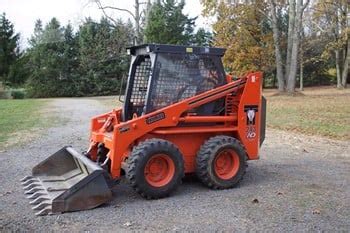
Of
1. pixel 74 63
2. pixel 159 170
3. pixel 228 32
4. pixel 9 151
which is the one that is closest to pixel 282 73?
pixel 228 32

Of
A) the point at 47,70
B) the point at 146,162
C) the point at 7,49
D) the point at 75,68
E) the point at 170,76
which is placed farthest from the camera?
the point at 7,49

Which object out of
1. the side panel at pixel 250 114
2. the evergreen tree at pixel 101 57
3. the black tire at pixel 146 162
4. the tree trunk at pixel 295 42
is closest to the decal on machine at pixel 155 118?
the black tire at pixel 146 162

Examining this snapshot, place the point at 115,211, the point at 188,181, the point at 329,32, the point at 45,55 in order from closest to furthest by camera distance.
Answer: the point at 115,211 < the point at 188,181 < the point at 329,32 < the point at 45,55

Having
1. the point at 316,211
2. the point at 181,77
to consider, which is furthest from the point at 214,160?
the point at 316,211

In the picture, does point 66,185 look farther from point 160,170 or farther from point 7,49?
point 7,49

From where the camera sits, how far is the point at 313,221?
16.8 ft

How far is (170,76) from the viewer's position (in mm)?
6656

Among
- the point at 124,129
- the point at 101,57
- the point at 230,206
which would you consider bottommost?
the point at 230,206

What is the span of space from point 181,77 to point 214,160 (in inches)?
50.5

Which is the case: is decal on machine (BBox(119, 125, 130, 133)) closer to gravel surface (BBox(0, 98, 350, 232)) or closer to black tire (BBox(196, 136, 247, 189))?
gravel surface (BBox(0, 98, 350, 232))

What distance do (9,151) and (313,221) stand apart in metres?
7.21

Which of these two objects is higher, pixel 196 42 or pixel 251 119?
pixel 196 42

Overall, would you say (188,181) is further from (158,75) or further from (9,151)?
(9,151)

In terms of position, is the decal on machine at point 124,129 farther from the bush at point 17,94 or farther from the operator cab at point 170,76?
the bush at point 17,94
